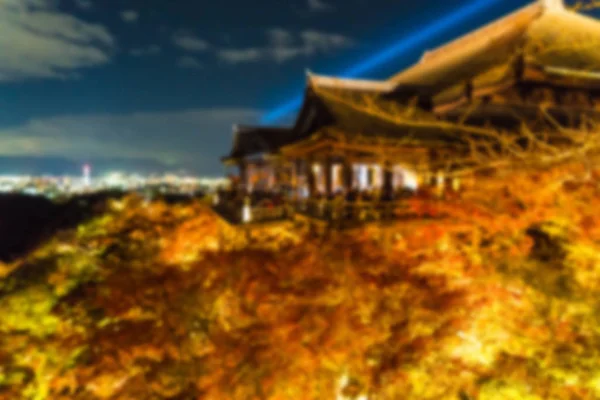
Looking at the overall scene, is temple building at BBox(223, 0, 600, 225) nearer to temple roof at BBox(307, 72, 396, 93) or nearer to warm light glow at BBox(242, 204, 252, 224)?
temple roof at BBox(307, 72, 396, 93)

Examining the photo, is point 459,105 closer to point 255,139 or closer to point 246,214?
point 246,214

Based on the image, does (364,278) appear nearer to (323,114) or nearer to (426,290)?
(426,290)

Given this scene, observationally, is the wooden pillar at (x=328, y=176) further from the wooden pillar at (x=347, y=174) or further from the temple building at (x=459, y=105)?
the wooden pillar at (x=347, y=174)

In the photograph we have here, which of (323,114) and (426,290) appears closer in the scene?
(426,290)

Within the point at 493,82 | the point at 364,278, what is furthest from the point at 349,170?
the point at 364,278

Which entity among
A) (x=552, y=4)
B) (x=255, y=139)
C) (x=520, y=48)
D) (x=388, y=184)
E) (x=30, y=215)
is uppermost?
(x=552, y=4)

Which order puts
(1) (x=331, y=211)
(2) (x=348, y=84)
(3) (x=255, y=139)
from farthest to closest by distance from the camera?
(3) (x=255, y=139) → (2) (x=348, y=84) → (1) (x=331, y=211)

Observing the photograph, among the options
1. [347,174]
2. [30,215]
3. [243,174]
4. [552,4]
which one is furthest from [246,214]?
[30,215]

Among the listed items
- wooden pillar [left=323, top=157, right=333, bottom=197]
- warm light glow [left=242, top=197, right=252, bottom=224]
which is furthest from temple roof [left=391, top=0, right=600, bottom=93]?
warm light glow [left=242, top=197, right=252, bottom=224]
